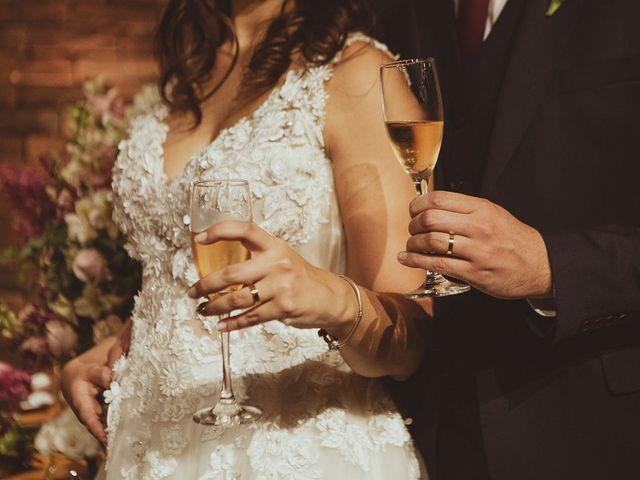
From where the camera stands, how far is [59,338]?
7.75 feet

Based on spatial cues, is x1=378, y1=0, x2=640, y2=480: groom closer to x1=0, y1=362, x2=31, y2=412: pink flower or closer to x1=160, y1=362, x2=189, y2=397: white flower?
x1=160, y1=362, x2=189, y2=397: white flower

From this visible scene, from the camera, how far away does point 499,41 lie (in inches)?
69.5

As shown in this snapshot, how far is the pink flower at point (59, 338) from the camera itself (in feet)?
7.75

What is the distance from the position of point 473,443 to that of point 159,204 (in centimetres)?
86

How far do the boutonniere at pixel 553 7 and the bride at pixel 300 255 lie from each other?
1.18 ft

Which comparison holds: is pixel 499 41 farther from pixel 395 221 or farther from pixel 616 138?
pixel 395 221

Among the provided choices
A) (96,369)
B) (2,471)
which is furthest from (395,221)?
(2,471)

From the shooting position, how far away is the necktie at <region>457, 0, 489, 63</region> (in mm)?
1895

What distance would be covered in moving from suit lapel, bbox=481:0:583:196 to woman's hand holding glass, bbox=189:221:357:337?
0.55 meters

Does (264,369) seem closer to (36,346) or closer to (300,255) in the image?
(300,255)

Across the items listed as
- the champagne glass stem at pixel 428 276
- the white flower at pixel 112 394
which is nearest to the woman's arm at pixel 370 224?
the champagne glass stem at pixel 428 276

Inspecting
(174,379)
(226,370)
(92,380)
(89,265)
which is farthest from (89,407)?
(226,370)

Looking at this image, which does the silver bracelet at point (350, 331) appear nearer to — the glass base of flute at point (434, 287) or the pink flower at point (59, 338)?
the glass base of flute at point (434, 287)

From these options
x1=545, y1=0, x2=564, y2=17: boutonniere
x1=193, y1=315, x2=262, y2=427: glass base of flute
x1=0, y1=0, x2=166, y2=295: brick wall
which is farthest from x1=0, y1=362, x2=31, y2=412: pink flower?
x1=0, y1=0, x2=166, y2=295: brick wall
